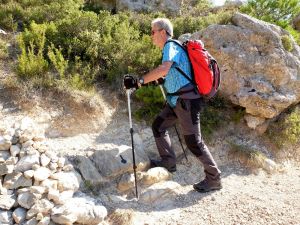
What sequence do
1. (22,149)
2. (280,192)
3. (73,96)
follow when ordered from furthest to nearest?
(73,96), (280,192), (22,149)

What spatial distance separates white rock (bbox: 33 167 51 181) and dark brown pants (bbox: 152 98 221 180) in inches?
72.0

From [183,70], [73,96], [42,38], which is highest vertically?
[42,38]

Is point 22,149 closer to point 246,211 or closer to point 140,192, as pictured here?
point 140,192

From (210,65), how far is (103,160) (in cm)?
222

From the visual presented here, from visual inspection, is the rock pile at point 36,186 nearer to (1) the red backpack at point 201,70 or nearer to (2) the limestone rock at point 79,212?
(2) the limestone rock at point 79,212

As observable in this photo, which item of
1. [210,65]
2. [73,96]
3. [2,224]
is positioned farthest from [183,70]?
[2,224]

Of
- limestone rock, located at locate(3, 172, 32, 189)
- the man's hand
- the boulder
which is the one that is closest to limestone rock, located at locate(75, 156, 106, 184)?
limestone rock, located at locate(3, 172, 32, 189)

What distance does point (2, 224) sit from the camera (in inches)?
193

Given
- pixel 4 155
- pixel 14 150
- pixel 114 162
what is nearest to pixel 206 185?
pixel 114 162

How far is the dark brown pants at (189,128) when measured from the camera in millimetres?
5742

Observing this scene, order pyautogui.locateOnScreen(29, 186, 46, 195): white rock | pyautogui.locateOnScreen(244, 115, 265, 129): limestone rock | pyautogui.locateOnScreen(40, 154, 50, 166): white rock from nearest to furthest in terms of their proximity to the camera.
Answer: pyautogui.locateOnScreen(29, 186, 46, 195): white rock
pyautogui.locateOnScreen(40, 154, 50, 166): white rock
pyautogui.locateOnScreen(244, 115, 265, 129): limestone rock

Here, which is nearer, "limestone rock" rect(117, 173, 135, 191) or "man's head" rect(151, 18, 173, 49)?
"man's head" rect(151, 18, 173, 49)

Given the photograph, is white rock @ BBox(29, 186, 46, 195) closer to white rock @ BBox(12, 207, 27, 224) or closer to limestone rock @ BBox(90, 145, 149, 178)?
white rock @ BBox(12, 207, 27, 224)

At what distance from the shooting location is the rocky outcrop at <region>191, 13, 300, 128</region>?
744 centimetres
